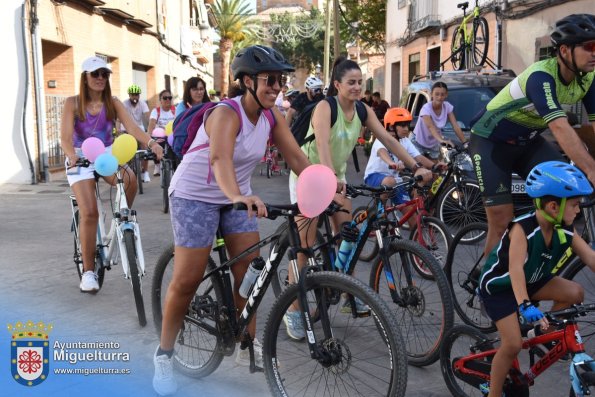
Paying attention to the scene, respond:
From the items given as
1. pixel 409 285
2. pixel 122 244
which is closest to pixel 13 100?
pixel 122 244

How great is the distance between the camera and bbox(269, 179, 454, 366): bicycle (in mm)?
4102

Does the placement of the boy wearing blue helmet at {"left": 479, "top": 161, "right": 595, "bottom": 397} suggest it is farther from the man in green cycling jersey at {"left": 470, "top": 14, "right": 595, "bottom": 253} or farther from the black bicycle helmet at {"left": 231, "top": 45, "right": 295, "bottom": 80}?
the black bicycle helmet at {"left": 231, "top": 45, "right": 295, "bottom": 80}

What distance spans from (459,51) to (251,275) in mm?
14805

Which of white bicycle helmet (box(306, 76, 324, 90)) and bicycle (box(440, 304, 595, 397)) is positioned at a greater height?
white bicycle helmet (box(306, 76, 324, 90))

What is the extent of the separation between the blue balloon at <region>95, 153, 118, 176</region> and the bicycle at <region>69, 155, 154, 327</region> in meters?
0.13

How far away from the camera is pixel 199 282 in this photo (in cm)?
382

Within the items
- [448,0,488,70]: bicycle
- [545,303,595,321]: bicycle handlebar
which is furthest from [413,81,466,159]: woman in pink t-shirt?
[448,0,488,70]: bicycle

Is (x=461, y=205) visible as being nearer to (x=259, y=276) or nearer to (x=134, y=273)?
(x=134, y=273)

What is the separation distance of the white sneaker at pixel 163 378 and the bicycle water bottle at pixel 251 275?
576 mm

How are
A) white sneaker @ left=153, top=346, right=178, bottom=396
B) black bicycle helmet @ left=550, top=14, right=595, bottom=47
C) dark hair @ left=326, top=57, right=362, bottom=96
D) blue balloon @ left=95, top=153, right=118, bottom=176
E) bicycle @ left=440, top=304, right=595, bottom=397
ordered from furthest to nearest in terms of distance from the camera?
blue balloon @ left=95, top=153, right=118, bottom=176
dark hair @ left=326, top=57, right=362, bottom=96
black bicycle helmet @ left=550, top=14, right=595, bottom=47
white sneaker @ left=153, top=346, right=178, bottom=396
bicycle @ left=440, top=304, right=595, bottom=397

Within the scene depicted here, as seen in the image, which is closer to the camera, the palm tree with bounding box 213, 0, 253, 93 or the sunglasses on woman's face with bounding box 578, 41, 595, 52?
the sunglasses on woman's face with bounding box 578, 41, 595, 52

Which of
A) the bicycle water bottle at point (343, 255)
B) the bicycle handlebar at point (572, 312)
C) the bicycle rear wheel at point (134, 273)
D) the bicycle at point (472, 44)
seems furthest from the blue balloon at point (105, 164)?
the bicycle at point (472, 44)

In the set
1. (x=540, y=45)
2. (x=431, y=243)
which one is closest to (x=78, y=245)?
(x=431, y=243)

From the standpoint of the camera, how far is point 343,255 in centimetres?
463
